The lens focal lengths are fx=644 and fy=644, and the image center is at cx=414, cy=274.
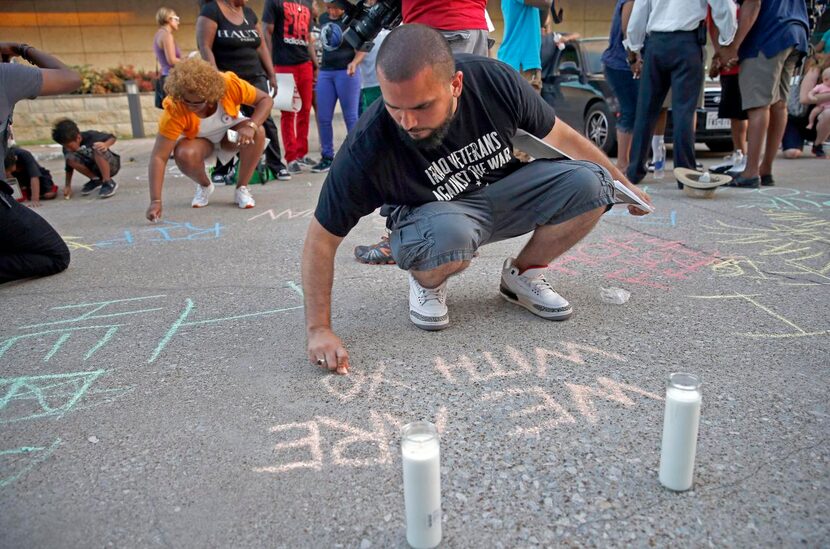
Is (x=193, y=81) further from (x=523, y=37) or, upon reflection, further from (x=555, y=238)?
(x=555, y=238)

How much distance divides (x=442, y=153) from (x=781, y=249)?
2151mm

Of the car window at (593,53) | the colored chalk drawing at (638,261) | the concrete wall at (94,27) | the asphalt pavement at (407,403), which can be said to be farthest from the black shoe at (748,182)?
the concrete wall at (94,27)

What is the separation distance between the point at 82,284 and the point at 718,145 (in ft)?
23.3

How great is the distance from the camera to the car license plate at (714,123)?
22.8 feet

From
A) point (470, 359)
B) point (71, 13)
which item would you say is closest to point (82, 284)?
point (470, 359)

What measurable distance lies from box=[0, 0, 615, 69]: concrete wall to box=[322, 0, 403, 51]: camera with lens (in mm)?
13133

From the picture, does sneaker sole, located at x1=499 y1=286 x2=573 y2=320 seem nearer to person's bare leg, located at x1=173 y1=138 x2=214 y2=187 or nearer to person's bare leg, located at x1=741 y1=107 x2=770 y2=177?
person's bare leg, located at x1=173 y1=138 x2=214 y2=187

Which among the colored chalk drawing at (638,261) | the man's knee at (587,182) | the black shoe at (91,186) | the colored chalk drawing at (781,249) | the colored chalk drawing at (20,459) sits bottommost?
the black shoe at (91,186)

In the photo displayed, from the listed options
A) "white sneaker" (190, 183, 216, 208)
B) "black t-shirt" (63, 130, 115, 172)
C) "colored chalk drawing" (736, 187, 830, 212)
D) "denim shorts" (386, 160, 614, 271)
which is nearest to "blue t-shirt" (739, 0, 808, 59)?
"colored chalk drawing" (736, 187, 830, 212)

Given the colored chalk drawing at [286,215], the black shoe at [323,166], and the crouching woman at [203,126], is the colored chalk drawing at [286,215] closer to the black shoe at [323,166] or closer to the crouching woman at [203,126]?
the crouching woman at [203,126]

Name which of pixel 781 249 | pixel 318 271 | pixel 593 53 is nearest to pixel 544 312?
pixel 318 271

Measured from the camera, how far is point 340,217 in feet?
7.11

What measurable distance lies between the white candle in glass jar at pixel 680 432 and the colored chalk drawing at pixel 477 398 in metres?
0.33

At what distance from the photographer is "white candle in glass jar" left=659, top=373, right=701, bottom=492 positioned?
4.73 feet
